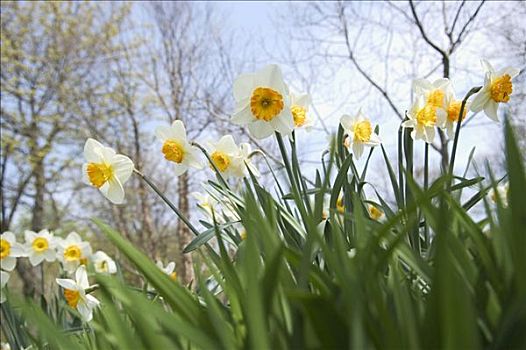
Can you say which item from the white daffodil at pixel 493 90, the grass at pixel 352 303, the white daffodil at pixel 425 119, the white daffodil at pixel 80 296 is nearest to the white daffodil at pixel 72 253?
the white daffodil at pixel 80 296

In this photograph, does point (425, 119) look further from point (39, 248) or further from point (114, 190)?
point (39, 248)

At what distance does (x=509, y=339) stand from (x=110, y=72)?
35.7 feet

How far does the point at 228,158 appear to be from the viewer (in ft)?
4.58

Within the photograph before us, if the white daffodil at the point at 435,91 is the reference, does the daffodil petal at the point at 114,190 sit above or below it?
below

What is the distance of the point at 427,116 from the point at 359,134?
18 centimetres

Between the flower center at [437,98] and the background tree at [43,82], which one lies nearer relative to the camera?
the flower center at [437,98]

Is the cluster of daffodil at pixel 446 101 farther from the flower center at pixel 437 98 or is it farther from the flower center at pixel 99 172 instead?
the flower center at pixel 99 172

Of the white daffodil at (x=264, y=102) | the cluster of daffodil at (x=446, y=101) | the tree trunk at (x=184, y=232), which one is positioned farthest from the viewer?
the tree trunk at (x=184, y=232)

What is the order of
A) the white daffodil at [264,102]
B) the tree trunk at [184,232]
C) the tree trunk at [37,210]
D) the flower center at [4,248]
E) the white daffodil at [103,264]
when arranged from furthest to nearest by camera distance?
the tree trunk at [37,210] → the tree trunk at [184,232] → the flower center at [4,248] → the white daffodil at [103,264] → the white daffodil at [264,102]

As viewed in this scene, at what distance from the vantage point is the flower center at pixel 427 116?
1278 mm

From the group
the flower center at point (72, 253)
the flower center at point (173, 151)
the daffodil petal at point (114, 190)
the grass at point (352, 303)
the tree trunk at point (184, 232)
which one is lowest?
the grass at point (352, 303)

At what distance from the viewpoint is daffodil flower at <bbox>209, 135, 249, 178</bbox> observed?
4.55 feet

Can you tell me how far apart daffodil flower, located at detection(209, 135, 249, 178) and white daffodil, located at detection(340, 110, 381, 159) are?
0.30m

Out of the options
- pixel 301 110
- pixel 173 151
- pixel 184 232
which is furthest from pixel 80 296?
pixel 184 232
